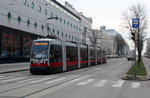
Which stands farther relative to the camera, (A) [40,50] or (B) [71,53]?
(B) [71,53]

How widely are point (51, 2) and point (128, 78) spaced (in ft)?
162

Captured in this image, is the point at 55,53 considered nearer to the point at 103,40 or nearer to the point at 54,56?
the point at 54,56

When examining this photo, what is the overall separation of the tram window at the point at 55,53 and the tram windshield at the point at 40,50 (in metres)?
0.58

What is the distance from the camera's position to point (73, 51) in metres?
29.2

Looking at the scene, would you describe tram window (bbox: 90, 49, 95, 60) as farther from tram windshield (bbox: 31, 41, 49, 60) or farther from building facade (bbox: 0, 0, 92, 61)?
tram windshield (bbox: 31, 41, 49, 60)

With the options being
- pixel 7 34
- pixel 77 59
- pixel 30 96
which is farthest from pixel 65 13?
pixel 30 96

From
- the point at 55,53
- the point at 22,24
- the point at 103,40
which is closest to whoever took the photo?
the point at 55,53

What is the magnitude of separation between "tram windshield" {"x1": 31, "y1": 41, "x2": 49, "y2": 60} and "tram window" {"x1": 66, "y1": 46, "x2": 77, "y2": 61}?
5061mm

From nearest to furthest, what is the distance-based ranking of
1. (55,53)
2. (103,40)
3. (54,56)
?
(54,56)
(55,53)
(103,40)

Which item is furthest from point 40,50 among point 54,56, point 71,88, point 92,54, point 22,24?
point 22,24

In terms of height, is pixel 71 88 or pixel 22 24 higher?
pixel 22 24

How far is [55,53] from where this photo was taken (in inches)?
Answer: 907

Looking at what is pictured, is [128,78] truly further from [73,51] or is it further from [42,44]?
[73,51]

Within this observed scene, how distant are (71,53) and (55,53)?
5.43 metres
